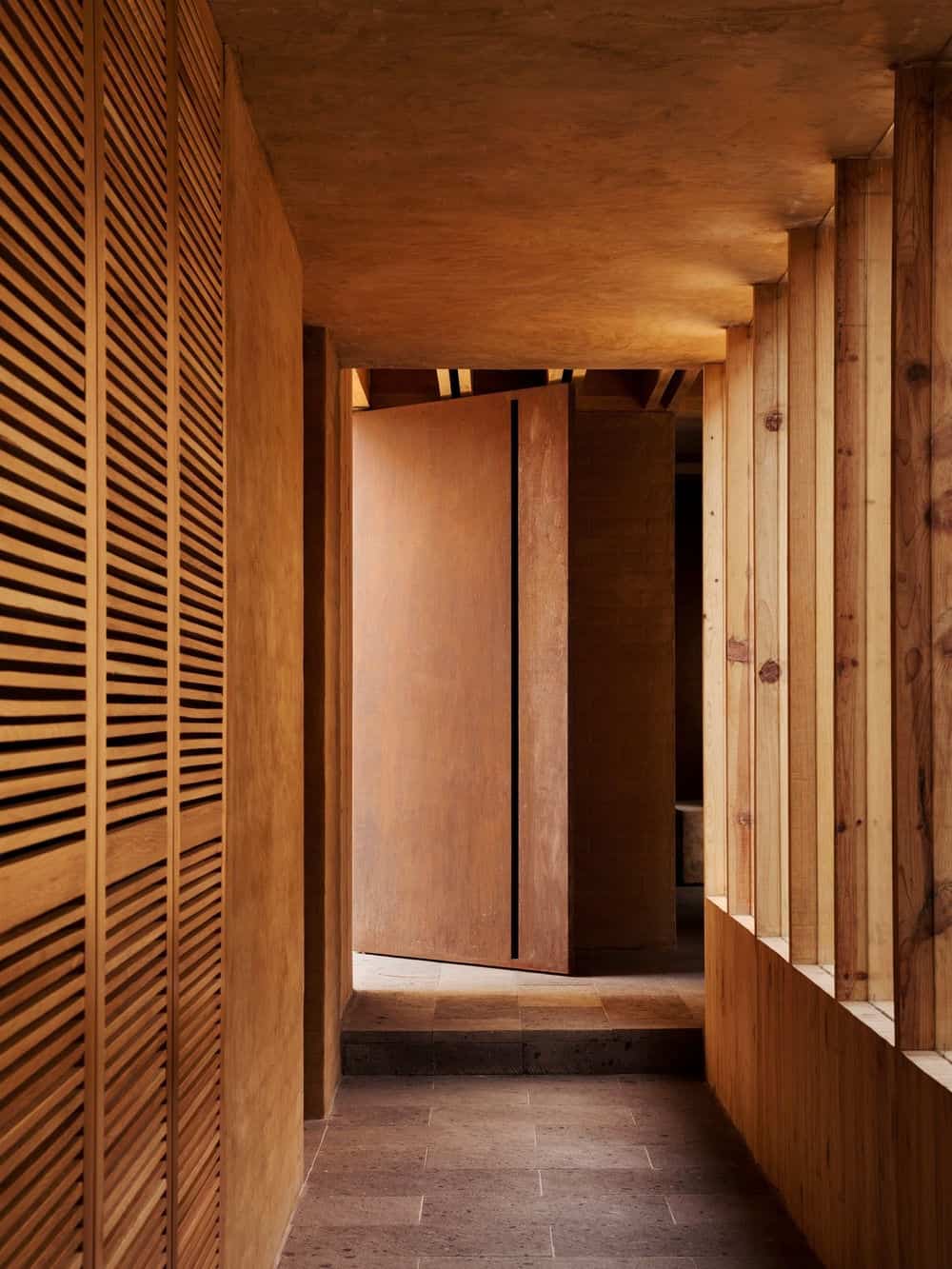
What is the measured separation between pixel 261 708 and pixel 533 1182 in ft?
6.36

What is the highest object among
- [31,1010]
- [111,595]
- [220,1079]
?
[111,595]

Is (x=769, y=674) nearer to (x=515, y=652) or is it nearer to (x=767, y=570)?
(x=767, y=570)

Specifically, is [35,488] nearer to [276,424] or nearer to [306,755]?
[276,424]

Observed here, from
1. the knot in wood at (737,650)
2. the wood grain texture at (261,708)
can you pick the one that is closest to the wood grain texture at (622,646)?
the knot in wood at (737,650)

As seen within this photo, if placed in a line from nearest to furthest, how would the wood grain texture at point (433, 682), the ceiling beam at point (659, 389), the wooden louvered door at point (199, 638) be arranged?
the wooden louvered door at point (199, 638) < the wood grain texture at point (433, 682) < the ceiling beam at point (659, 389)

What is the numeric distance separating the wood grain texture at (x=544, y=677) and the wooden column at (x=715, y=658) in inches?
57.0

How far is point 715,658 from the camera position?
19.0ft

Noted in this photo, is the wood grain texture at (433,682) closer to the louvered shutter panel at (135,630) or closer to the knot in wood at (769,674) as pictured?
the knot in wood at (769,674)

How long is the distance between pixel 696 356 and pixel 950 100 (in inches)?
116

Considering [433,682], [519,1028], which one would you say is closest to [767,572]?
[519,1028]

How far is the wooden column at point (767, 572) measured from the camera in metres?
4.77

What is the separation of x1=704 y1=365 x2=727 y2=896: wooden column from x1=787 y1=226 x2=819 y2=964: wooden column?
1.44m

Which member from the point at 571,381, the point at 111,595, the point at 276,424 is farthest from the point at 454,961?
the point at 111,595

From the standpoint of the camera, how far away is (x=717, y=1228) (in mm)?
4117
